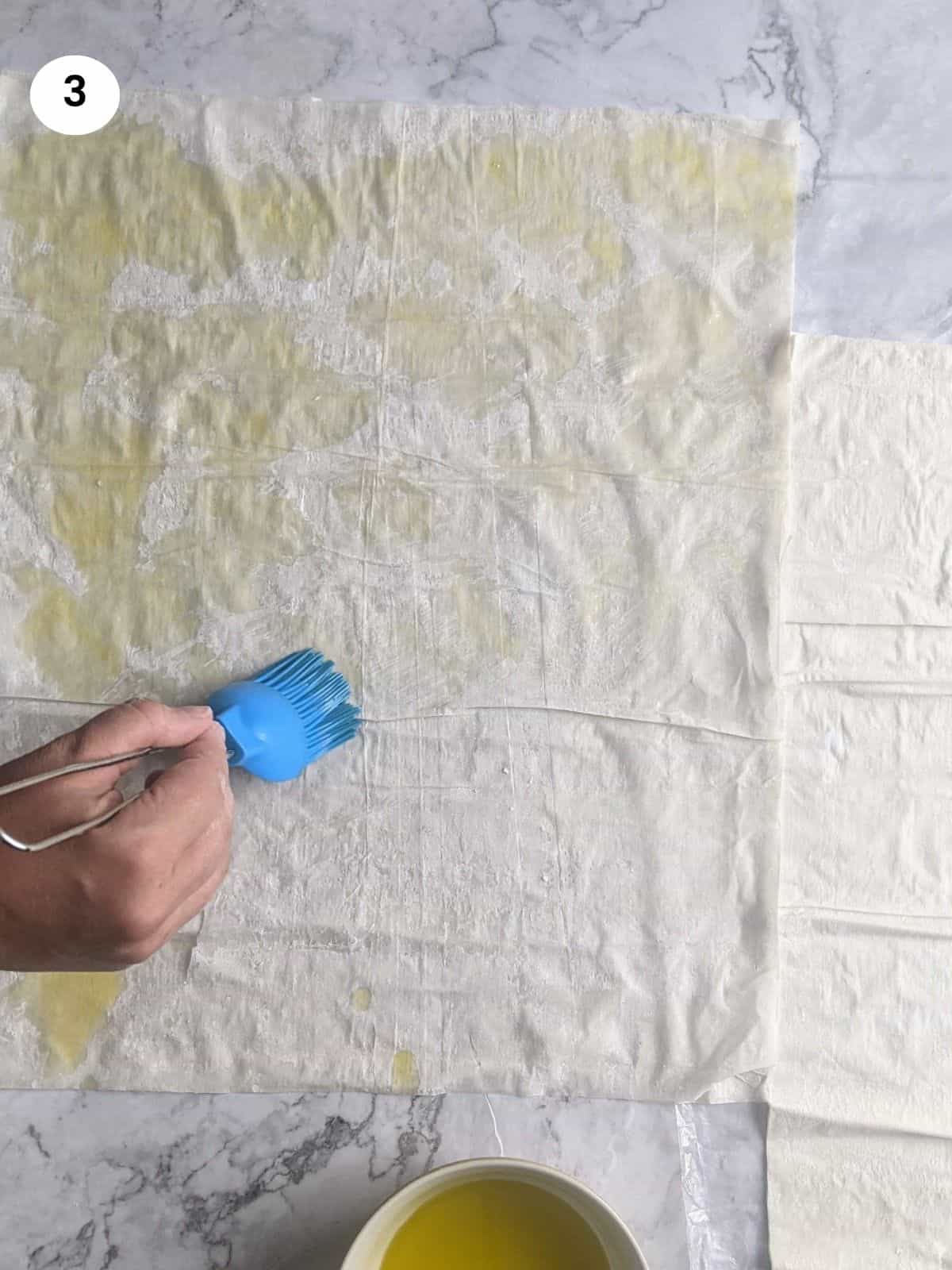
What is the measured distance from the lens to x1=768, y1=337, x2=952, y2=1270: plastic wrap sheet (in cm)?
63

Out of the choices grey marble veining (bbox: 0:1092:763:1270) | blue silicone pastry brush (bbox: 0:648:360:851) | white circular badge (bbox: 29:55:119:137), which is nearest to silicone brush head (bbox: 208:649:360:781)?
blue silicone pastry brush (bbox: 0:648:360:851)

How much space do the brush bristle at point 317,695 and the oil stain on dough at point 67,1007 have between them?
196 millimetres

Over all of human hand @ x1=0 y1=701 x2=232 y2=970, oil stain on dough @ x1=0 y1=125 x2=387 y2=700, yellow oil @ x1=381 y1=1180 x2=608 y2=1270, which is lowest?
yellow oil @ x1=381 y1=1180 x2=608 y2=1270

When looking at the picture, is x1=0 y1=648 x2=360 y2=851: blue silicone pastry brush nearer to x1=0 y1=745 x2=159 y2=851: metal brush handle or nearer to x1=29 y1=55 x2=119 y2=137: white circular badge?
x1=0 y1=745 x2=159 y2=851: metal brush handle

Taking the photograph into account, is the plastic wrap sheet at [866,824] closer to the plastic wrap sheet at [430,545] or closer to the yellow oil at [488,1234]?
the plastic wrap sheet at [430,545]

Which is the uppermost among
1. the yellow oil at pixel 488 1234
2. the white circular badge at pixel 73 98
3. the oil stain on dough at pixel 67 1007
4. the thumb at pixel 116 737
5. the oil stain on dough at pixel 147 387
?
the white circular badge at pixel 73 98

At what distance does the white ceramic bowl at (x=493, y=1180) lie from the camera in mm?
537

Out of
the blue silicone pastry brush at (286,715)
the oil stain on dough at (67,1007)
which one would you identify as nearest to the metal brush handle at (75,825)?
the blue silicone pastry brush at (286,715)

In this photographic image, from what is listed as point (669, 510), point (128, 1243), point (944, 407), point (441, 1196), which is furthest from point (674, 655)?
point (128, 1243)

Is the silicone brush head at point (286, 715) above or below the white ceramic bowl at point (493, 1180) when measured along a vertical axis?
above

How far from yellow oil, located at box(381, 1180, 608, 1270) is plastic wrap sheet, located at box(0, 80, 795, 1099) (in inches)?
2.8

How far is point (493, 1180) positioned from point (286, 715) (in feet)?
0.93

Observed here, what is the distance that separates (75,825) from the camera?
0.46 metres

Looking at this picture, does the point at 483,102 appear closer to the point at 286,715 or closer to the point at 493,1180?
the point at 286,715
